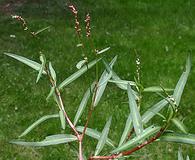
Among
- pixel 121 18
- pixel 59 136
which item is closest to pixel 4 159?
pixel 59 136

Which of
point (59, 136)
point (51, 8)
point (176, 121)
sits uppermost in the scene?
point (176, 121)

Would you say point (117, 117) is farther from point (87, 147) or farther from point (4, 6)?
point (4, 6)

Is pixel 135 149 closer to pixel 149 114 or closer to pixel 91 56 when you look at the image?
pixel 149 114

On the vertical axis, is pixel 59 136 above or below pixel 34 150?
above

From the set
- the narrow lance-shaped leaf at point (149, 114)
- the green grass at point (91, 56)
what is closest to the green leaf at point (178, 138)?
the narrow lance-shaped leaf at point (149, 114)

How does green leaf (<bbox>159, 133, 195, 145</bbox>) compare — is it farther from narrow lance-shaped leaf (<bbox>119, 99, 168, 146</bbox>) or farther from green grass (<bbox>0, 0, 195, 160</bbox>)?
green grass (<bbox>0, 0, 195, 160</bbox>)

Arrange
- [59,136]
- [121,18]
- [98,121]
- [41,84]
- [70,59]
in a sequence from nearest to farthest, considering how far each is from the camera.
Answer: [59,136], [98,121], [41,84], [70,59], [121,18]

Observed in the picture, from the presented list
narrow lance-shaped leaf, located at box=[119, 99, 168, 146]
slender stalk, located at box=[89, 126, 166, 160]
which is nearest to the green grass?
narrow lance-shaped leaf, located at box=[119, 99, 168, 146]
